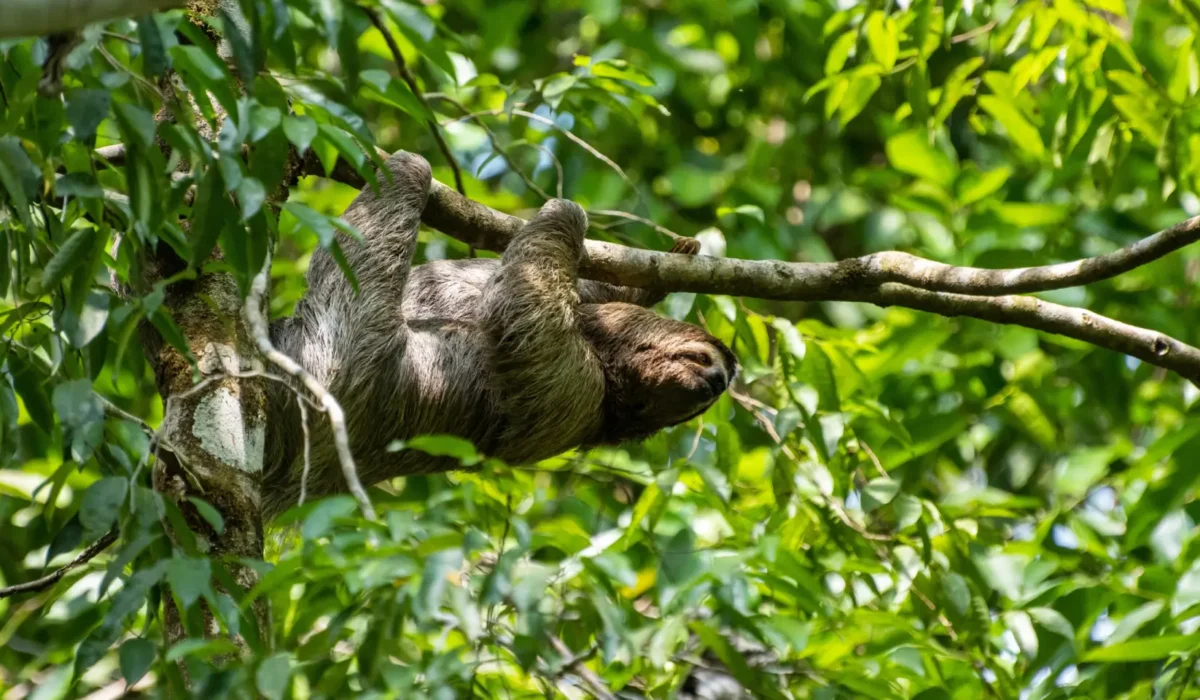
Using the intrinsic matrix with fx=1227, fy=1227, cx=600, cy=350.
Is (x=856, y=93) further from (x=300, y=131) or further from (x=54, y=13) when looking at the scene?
(x=54, y=13)

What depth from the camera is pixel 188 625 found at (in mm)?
3449

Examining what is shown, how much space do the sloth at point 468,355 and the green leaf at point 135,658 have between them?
9.47 feet

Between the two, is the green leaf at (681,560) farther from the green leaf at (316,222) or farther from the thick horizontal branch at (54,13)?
the thick horizontal branch at (54,13)

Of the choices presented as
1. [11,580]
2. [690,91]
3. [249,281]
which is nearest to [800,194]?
[690,91]

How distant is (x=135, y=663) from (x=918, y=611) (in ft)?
14.4

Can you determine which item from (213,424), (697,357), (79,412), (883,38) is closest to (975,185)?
(883,38)

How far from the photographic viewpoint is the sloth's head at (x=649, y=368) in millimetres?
7027

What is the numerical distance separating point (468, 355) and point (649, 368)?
107 cm

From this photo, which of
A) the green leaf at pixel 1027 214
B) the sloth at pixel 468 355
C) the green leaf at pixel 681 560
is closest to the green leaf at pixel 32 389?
the sloth at pixel 468 355

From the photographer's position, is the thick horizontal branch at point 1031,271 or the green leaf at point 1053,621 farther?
the green leaf at point 1053,621

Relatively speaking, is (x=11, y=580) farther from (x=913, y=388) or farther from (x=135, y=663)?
(x=913, y=388)

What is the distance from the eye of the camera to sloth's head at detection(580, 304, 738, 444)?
7027mm

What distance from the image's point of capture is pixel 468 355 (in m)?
7.11

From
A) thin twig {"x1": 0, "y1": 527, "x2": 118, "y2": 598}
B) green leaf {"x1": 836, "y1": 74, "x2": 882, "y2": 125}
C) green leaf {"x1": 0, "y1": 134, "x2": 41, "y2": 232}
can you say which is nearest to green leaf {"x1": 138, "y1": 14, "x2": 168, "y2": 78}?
green leaf {"x1": 0, "y1": 134, "x2": 41, "y2": 232}
